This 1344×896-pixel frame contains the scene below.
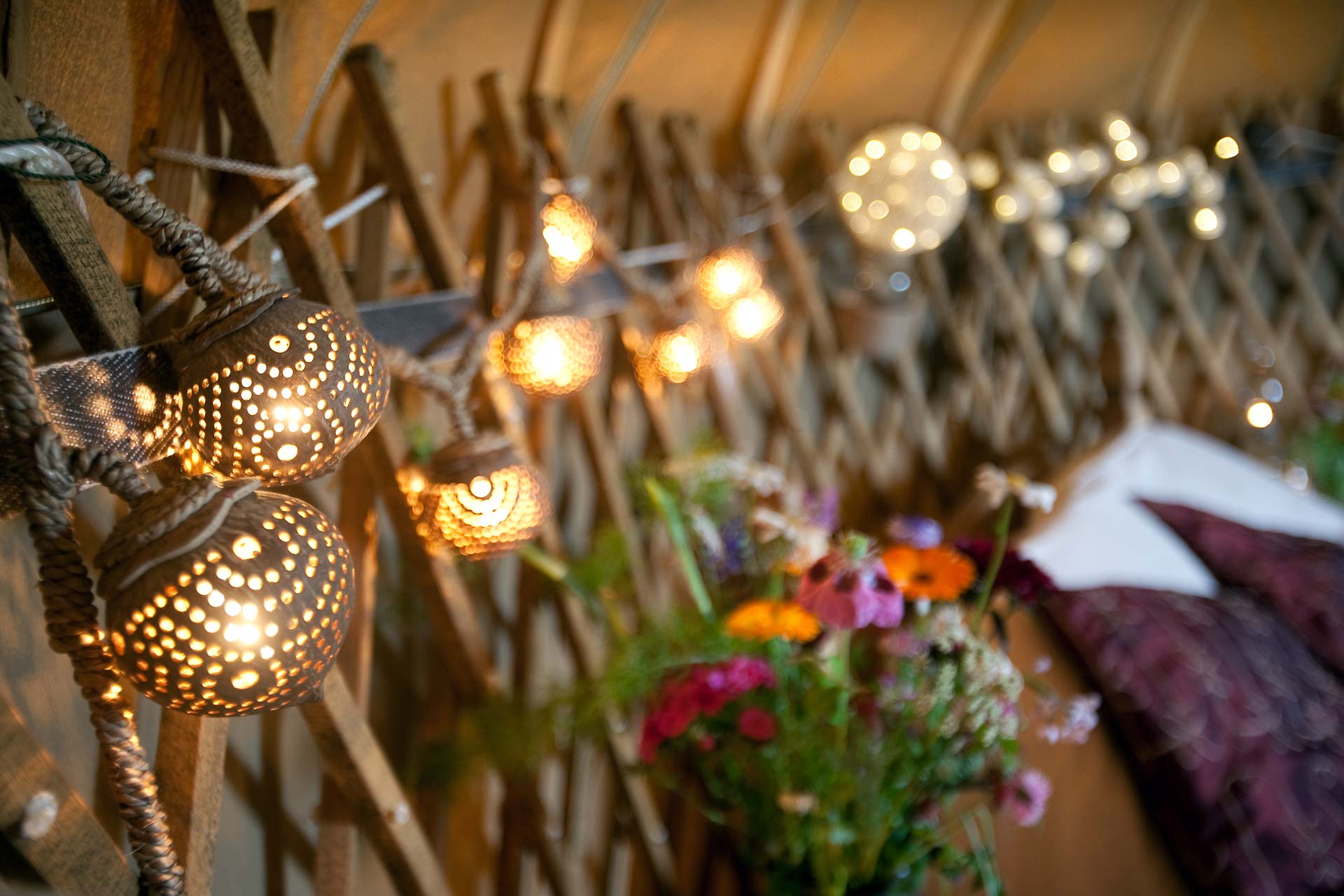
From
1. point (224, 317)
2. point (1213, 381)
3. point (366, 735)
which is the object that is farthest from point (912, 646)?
point (1213, 381)

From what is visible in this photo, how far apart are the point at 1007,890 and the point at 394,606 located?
2.99 feet

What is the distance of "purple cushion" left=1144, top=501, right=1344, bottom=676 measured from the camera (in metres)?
1.52

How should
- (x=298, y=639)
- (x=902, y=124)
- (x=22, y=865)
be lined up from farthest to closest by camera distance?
1. (x=902, y=124)
2. (x=22, y=865)
3. (x=298, y=639)

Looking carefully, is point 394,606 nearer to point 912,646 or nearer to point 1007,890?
point 912,646

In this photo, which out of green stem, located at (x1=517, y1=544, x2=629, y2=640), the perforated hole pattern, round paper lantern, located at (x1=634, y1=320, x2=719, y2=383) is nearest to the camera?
the perforated hole pattern

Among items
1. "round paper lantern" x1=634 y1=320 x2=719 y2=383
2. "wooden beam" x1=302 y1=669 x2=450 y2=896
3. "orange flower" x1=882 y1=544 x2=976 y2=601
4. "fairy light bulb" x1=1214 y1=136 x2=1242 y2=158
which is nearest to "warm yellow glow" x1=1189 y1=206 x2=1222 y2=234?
"fairy light bulb" x1=1214 y1=136 x2=1242 y2=158

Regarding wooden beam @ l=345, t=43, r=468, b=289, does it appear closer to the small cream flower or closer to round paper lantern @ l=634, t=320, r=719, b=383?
round paper lantern @ l=634, t=320, r=719, b=383

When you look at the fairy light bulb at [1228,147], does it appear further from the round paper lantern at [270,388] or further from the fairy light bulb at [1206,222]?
the round paper lantern at [270,388]

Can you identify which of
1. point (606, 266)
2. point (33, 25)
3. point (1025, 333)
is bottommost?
point (1025, 333)

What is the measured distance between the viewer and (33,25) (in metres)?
0.65

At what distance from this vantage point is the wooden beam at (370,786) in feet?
2.55

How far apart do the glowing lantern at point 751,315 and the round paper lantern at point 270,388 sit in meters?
0.84

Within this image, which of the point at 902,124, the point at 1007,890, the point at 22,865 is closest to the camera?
the point at 22,865

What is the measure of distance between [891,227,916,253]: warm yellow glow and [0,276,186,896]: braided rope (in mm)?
1323
